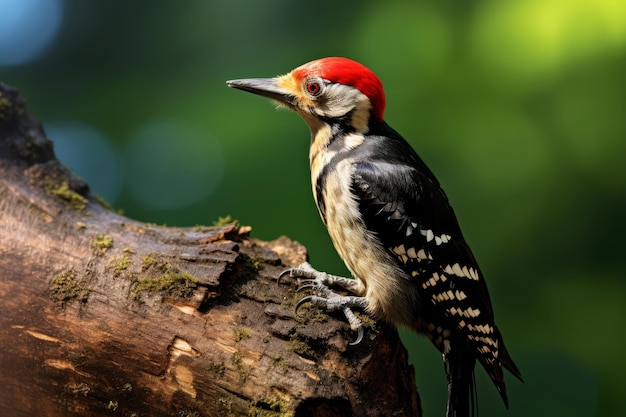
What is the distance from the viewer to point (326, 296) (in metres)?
2.10

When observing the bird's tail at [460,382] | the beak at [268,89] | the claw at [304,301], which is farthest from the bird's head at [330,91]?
the bird's tail at [460,382]

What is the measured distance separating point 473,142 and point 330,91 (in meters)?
1.33

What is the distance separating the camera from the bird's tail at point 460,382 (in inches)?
89.1

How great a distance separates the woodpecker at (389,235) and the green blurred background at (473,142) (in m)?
1.07

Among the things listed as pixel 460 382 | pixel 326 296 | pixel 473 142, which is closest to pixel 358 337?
pixel 326 296

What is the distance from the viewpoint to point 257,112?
143 inches

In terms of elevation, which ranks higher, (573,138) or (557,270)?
(573,138)

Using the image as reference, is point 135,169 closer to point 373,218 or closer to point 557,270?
point 373,218

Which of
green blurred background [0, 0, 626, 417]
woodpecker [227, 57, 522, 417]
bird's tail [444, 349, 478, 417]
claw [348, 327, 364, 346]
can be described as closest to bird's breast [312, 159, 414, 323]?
woodpecker [227, 57, 522, 417]

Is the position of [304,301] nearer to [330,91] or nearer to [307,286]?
[307,286]

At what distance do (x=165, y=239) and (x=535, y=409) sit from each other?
2.37 meters

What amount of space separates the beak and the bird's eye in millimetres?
81

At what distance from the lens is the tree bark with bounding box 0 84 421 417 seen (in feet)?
5.86

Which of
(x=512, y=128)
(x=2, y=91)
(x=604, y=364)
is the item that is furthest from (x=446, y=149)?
(x=2, y=91)
